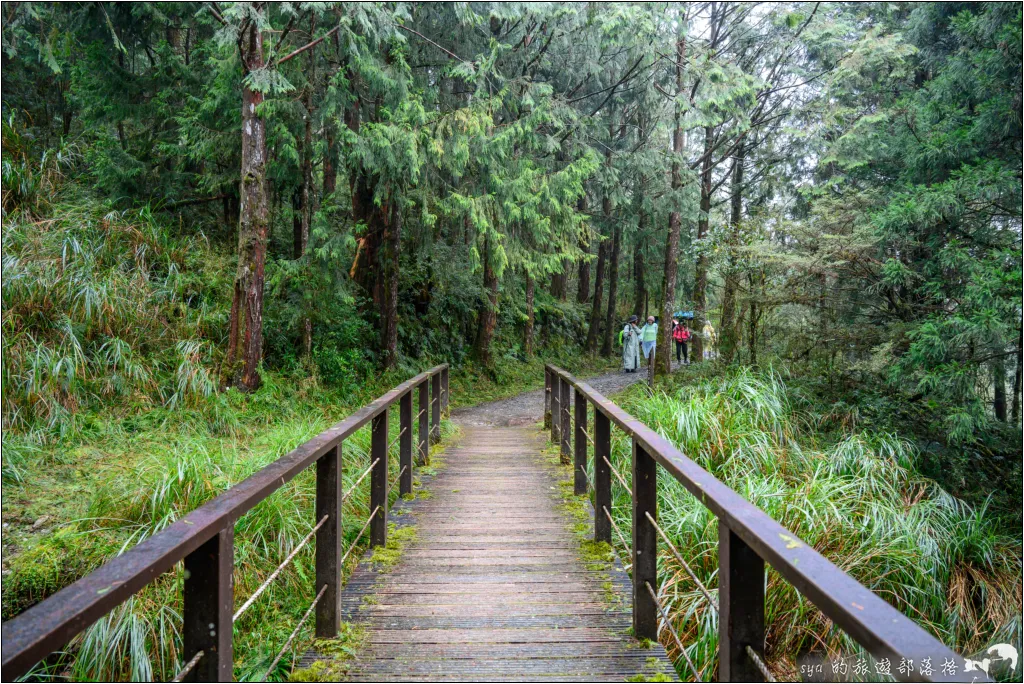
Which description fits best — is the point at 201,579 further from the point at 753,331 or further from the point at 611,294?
the point at 611,294

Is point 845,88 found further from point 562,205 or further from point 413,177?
point 413,177

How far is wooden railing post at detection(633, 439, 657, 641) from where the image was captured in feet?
8.57

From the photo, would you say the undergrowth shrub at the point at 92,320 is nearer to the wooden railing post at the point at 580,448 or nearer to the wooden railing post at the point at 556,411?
the wooden railing post at the point at 556,411

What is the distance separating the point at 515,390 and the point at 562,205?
5.62 meters

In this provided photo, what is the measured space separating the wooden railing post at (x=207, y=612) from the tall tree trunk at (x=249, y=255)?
6454mm

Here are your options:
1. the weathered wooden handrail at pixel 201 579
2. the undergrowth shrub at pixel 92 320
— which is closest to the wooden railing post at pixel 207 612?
the weathered wooden handrail at pixel 201 579

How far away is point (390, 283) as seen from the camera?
33.9 feet

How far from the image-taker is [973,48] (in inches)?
287

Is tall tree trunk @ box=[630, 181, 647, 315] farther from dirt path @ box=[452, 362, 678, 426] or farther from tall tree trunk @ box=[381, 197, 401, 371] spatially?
tall tree trunk @ box=[381, 197, 401, 371]

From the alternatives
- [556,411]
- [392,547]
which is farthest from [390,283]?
[392,547]

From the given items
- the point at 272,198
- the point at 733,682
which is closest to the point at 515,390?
the point at 272,198

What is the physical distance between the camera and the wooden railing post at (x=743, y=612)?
1.56m

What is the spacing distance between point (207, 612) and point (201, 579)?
9cm

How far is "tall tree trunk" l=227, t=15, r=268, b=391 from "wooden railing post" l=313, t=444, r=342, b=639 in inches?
214
